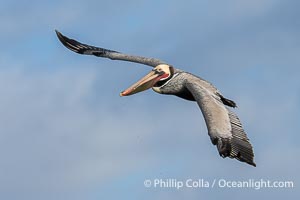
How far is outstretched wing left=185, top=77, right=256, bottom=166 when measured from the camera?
96.8 feet

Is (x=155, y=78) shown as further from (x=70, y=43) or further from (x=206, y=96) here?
(x=70, y=43)

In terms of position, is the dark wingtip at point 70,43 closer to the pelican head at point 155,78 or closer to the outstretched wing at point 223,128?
the pelican head at point 155,78

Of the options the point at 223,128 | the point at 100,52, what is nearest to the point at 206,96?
the point at 223,128

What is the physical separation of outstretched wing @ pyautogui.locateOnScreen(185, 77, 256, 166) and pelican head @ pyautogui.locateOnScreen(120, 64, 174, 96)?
2.47 meters

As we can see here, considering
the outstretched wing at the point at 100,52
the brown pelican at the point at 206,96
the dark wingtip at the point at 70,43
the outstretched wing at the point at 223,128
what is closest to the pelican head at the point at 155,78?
the brown pelican at the point at 206,96

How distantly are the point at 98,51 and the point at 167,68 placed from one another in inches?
241

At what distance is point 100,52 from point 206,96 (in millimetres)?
9240

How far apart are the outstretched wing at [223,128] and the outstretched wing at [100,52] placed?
18.2ft

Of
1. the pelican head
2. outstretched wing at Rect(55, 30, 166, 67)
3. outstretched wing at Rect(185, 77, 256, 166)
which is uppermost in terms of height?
outstretched wing at Rect(55, 30, 166, 67)

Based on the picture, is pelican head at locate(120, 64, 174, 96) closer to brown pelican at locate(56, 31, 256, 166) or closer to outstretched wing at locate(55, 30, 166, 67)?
brown pelican at locate(56, 31, 256, 166)

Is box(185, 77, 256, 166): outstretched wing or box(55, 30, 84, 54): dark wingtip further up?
box(55, 30, 84, 54): dark wingtip

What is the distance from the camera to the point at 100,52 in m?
41.3

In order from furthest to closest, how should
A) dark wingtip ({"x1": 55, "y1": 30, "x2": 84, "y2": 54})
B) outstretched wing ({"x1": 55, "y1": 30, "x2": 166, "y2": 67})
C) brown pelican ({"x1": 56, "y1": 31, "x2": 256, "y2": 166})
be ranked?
dark wingtip ({"x1": 55, "y1": 30, "x2": 84, "y2": 54})
outstretched wing ({"x1": 55, "y1": 30, "x2": 166, "y2": 67})
brown pelican ({"x1": 56, "y1": 31, "x2": 256, "y2": 166})

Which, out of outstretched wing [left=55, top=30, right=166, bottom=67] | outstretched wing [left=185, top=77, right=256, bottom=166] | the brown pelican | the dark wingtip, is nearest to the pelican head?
the brown pelican
